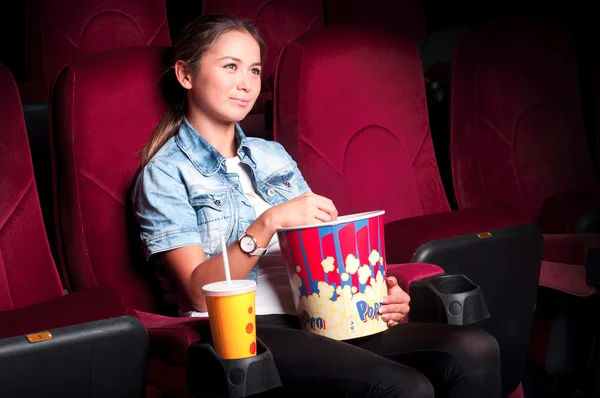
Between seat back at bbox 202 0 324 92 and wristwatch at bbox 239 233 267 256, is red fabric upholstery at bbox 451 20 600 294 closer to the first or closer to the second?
seat back at bbox 202 0 324 92

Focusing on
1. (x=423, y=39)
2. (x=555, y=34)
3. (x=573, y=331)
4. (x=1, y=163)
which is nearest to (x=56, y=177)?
(x=1, y=163)

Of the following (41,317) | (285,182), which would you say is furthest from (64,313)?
(285,182)

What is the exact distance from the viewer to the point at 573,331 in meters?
1.43

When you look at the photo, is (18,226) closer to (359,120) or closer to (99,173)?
(99,173)

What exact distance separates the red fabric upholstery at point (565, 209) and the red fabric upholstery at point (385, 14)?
0.73 metres

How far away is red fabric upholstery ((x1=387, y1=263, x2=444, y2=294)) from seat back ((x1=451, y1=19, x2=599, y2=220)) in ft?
1.72

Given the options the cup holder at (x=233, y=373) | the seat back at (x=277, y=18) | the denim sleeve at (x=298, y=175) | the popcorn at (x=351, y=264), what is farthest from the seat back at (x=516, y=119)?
the cup holder at (x=233, y=373)

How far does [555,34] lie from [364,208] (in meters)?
0.63

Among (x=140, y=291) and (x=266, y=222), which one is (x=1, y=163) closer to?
(x=140, y=291)

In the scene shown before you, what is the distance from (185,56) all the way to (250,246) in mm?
312

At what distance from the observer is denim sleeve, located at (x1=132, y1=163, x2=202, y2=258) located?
1.02 meters

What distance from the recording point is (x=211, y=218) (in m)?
1.07

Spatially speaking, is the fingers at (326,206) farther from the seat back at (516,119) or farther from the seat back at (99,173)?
the seat back at (516,119)

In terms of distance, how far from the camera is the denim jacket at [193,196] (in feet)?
3.38
